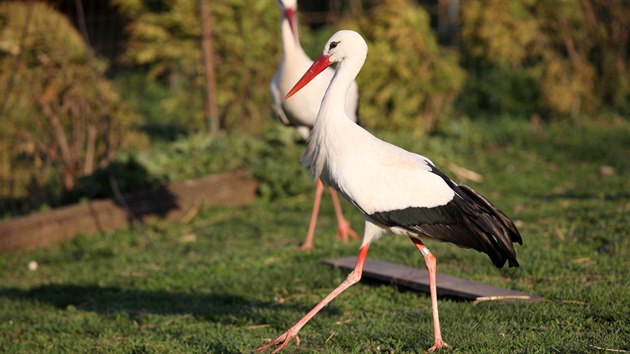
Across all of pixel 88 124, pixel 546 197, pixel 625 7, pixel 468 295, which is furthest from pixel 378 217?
pixel 625 7

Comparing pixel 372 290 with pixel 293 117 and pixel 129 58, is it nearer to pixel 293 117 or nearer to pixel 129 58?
pixel 293 117

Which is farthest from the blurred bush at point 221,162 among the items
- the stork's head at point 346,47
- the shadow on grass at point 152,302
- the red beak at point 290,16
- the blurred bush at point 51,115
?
the stork's head at point 346,47

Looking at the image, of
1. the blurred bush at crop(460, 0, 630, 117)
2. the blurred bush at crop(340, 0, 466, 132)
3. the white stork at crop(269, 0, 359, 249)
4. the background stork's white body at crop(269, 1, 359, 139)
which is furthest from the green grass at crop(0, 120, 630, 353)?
the blurred bush at crop(460, 0, 630, 117)

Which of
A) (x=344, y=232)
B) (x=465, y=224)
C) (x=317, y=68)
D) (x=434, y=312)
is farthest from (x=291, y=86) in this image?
(x=434, y=312)

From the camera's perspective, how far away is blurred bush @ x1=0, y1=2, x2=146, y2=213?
9.41 meters

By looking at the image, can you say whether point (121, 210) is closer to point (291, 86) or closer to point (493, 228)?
point (291, 86)

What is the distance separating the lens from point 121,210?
8.77 m

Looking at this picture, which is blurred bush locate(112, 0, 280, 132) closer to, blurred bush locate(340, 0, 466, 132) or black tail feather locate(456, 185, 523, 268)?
blurred bush locate(340, 0, 466, 132)

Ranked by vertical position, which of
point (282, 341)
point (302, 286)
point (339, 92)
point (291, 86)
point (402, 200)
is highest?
point (339, 92)

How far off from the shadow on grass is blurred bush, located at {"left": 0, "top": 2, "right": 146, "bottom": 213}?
2.27m

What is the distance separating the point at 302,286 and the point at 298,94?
1.93 metres

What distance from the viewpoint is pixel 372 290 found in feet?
19.8

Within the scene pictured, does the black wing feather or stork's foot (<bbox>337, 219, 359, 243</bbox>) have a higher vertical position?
the black wing feather

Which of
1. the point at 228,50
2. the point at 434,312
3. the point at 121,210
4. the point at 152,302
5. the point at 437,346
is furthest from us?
the point at 228,50
